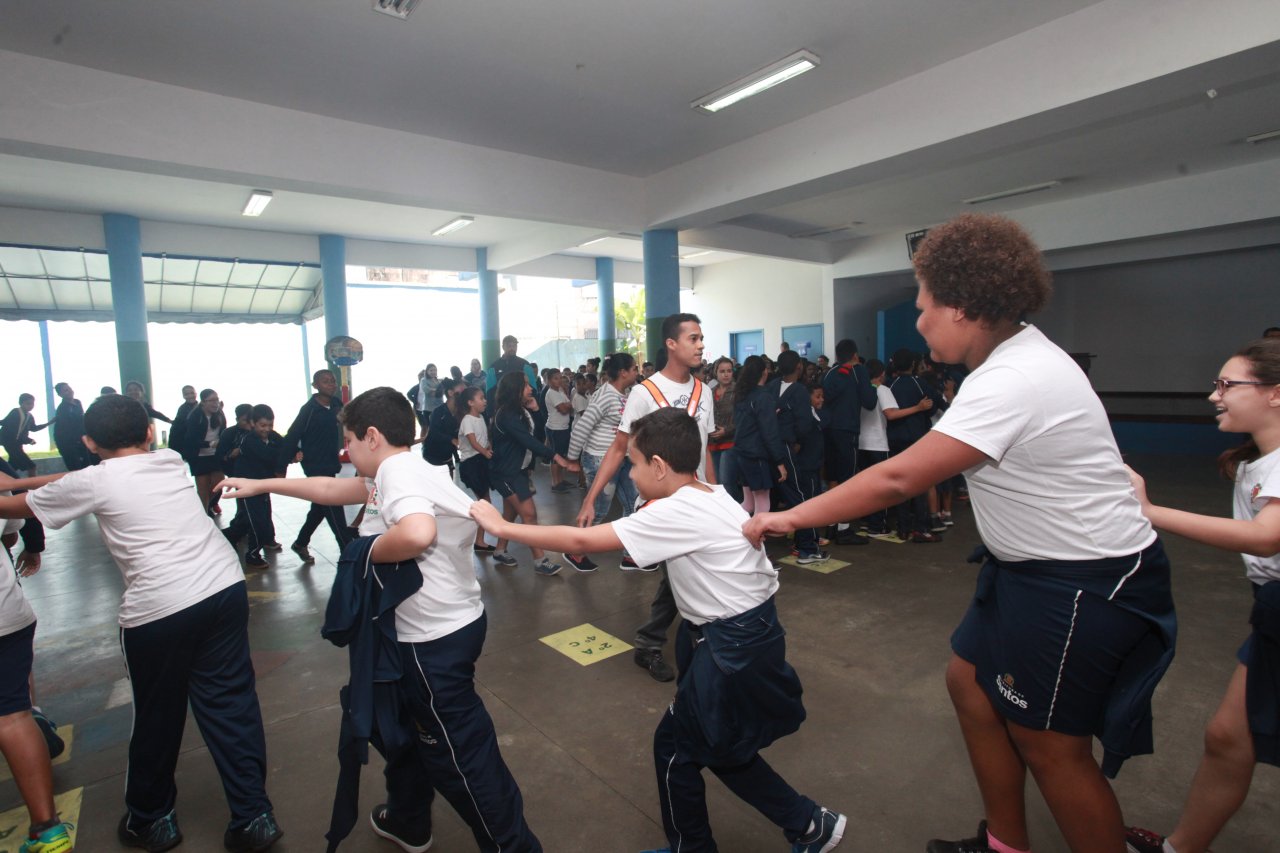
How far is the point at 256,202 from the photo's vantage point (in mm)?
10266

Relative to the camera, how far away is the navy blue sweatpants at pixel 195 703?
7.19 ft

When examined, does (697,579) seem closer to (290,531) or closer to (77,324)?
(290,531)

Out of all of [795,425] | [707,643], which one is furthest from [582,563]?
[707,643]

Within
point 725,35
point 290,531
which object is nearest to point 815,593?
point 725,35

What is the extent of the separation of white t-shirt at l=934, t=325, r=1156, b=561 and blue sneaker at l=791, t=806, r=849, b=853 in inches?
43.6

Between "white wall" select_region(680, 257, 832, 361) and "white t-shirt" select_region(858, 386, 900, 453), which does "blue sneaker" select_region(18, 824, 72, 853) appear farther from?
"white wall" select_region(680, 257, 832, 361)

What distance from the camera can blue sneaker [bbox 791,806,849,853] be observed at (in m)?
2.02

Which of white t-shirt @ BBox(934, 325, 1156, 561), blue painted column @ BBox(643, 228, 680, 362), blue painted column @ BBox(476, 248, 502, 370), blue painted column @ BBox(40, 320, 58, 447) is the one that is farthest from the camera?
blue painted column @ BBox(476, 248, 502, 370)

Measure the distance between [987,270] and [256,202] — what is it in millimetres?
11553

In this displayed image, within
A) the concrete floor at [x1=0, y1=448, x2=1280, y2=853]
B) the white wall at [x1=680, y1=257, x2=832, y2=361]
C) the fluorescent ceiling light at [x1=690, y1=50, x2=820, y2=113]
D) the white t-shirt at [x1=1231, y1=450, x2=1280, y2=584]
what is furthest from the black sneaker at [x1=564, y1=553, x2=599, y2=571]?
the white wall at [x1=680, y1=257, x2=832, y2=361]

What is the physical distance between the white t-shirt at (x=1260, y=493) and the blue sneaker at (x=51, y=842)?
3.81 meters

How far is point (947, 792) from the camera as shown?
2.49 m

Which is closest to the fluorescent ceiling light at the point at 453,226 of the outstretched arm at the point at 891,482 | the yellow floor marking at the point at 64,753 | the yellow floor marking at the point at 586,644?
the yellow floor marking at the point at 586,644

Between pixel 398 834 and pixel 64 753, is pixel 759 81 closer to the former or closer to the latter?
pixel 398 834
